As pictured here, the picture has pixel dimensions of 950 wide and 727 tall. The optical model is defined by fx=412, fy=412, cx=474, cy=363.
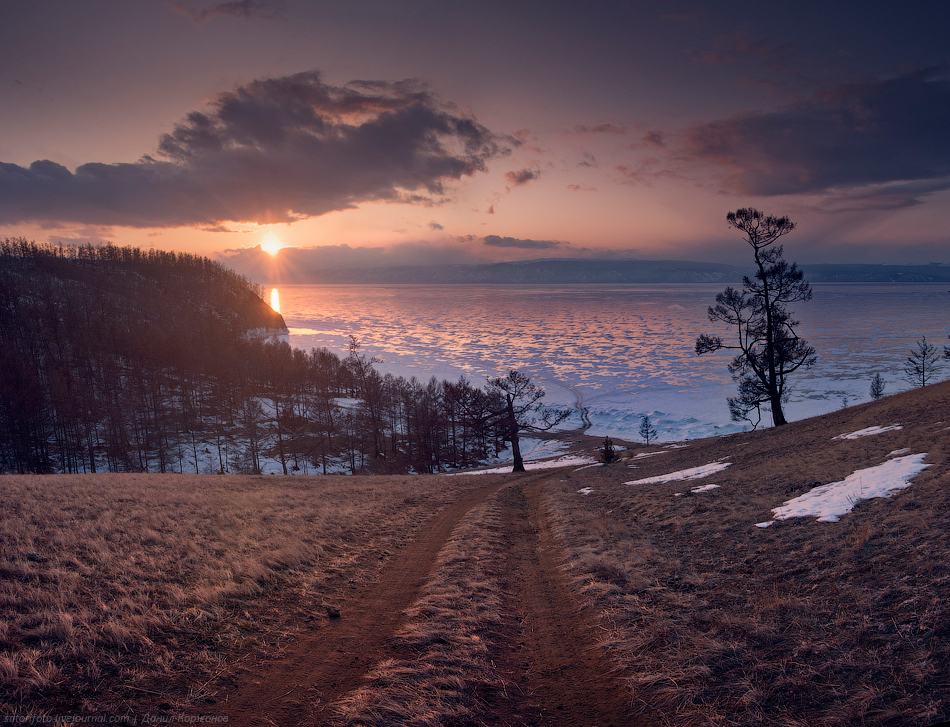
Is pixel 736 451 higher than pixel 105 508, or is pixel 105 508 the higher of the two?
pixel 105 508

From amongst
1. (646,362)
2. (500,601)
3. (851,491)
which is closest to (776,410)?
(851,491)

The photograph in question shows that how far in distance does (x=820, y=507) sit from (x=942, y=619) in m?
5.16

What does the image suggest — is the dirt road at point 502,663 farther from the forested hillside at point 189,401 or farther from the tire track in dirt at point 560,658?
the forested hillside at point 189,401

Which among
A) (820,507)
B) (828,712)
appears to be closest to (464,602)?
(828,712)

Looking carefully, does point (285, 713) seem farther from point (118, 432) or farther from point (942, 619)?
point (118, 432)

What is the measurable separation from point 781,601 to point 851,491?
230 inches

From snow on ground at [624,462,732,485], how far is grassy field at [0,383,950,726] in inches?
117

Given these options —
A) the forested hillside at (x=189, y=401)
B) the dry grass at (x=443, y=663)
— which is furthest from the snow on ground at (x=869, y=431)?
the forested hillside at (x=189, y=401)

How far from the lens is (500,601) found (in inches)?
304

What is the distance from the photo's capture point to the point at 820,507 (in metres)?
9.34

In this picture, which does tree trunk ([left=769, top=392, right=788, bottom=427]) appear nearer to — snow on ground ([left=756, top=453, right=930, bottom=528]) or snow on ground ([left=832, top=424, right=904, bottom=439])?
snow on ground ([left=832, top=424, right=904, bottom=439])

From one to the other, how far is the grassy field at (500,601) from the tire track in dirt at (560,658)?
0.24m

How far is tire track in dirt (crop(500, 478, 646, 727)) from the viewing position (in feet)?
15.5

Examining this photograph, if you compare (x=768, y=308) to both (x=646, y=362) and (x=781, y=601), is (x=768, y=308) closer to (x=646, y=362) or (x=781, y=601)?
(x=781, y=601)
